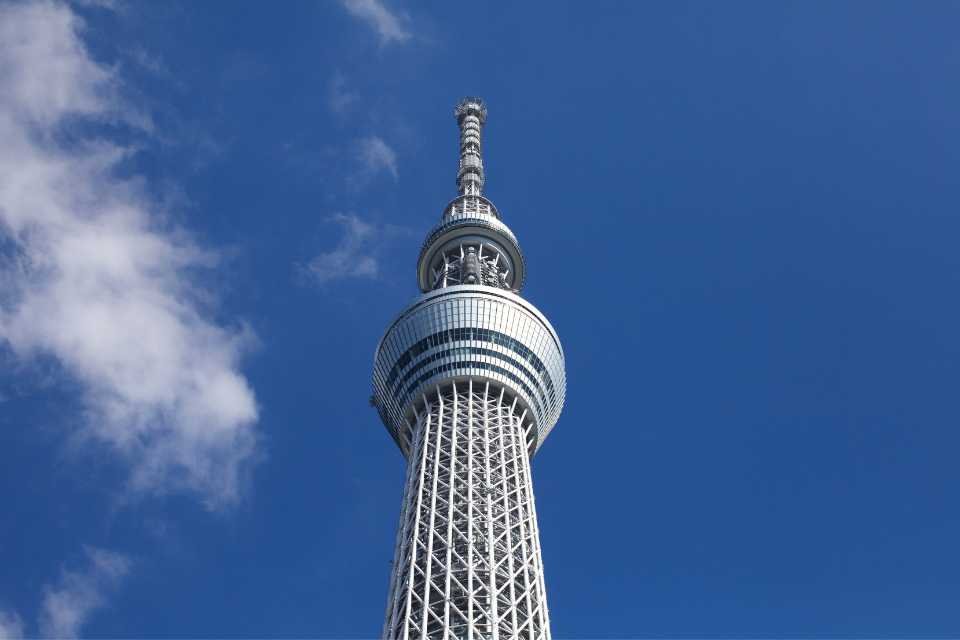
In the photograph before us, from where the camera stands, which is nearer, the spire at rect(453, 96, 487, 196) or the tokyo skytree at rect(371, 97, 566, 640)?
the tokyo skytree at rect(371, 97, 566, 640)

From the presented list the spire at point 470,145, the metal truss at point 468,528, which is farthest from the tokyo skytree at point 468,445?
the spire at point 470,145

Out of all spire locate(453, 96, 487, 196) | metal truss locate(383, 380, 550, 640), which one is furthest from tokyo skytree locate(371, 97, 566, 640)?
spire locate(453, 96, 487, 196)

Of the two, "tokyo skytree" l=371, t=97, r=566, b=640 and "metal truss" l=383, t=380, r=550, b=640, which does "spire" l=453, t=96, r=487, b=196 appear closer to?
"tokyo skytree" l=371, t=97, r=566, b=640

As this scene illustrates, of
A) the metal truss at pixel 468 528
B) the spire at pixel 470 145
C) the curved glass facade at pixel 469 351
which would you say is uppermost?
the spire at pixel 470 145

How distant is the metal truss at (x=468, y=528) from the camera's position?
249 ft

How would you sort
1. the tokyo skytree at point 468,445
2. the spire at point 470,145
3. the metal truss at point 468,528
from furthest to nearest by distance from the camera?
the spire at point 470,145 < the tokyo skytree at point 468,445 < the metal truss at point 468,528

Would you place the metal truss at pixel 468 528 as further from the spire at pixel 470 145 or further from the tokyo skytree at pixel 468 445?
the spire at pixel 470 145

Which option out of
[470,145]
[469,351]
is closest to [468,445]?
[469,351]

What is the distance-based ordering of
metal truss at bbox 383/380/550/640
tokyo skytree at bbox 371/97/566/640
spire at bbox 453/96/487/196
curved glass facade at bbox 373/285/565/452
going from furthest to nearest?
spire at bbox 453/96/487/196, curved glass facade at bbox 373/285/565/452, tokyo skytree at bbox 371/97/566/640, metal truss at bbox 383/380/550/640

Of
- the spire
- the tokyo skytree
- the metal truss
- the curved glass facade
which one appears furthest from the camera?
the spire

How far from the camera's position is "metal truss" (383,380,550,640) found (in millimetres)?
76000

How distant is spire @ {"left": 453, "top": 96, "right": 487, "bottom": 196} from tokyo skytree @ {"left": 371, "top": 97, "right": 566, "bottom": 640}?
18.4m

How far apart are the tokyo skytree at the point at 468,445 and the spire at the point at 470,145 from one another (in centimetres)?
1835

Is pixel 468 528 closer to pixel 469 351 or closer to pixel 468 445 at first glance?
pixel 468 445
